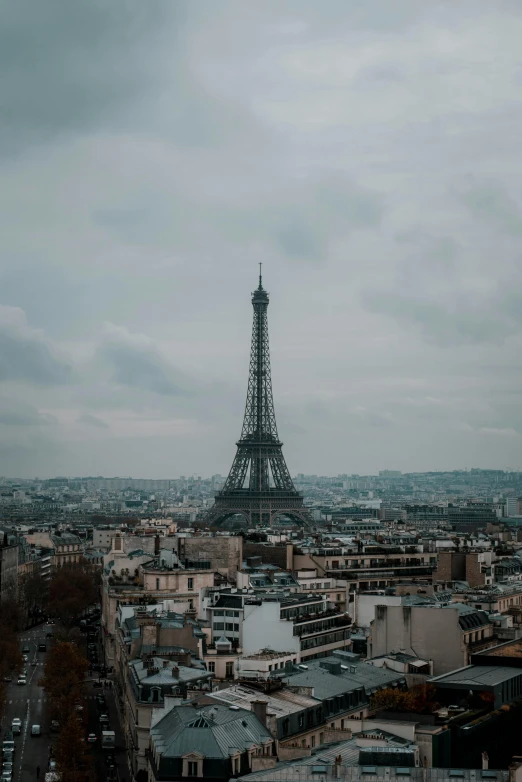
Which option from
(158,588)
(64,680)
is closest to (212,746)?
(64,680)

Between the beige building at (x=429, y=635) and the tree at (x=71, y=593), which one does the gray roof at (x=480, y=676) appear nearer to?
the beige building at (x=429, y=635)

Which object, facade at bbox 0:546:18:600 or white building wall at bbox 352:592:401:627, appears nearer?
white building wall at bbox 352:592:401:627

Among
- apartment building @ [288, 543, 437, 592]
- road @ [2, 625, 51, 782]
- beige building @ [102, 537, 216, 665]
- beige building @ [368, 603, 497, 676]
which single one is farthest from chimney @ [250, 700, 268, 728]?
apartment building @ [288, 543, 437, 592]

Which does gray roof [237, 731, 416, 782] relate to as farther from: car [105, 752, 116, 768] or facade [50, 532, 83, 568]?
facade [50, 532, 83, 568]

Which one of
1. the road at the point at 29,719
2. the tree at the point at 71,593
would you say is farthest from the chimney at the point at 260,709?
the tree at the point at 71,593

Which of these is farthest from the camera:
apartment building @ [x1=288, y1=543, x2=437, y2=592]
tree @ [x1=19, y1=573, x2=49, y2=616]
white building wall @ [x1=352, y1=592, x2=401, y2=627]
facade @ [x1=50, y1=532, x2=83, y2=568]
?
facade @ [x1=50, y1=532, x2=83, y2=568]

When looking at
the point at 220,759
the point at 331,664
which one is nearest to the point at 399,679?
the point at 331,664

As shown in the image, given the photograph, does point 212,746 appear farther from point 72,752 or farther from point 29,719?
point 29,719
